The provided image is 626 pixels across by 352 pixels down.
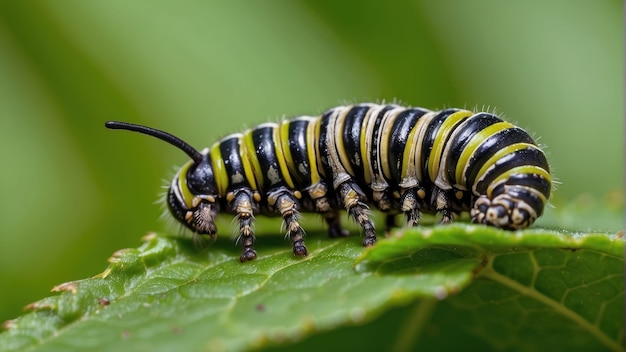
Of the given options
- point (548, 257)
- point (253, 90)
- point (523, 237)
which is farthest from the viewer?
point (253, 90)

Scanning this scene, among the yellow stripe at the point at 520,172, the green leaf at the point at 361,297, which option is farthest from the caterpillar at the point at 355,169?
the green leaf at the point at 361,297

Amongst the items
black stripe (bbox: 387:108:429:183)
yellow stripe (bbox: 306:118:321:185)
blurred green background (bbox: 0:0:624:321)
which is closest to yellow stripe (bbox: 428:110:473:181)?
black stripe (bbox: 387:108:429:183)

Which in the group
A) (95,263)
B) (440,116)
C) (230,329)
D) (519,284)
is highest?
(440,116)

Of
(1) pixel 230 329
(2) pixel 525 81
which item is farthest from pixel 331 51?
(1) pixel 230 329

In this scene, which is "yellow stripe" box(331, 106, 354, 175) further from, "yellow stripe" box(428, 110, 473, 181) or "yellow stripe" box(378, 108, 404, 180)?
"yellow stripe" box(428, 110, 473, 181)

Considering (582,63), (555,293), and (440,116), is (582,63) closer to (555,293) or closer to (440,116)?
(440,116)

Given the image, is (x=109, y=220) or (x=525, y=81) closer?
(x=109, y=220)

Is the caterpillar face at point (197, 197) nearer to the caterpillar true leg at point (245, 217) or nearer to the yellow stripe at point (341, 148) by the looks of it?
the caterpillar true leg at point (245, 217)
